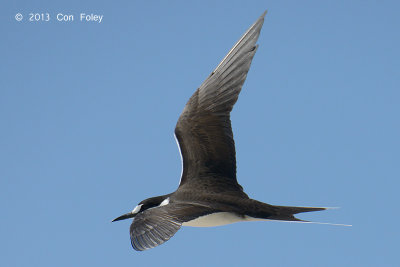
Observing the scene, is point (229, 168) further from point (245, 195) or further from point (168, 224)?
point (168, 224)

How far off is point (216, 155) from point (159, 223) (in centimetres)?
216

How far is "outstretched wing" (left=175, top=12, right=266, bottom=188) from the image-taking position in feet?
32.8

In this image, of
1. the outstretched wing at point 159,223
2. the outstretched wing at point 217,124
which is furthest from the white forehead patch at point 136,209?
the outstretched wing at point 159,223

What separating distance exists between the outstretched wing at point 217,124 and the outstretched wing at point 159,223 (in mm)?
1282

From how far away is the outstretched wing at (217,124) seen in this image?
998cm

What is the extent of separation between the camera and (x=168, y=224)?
809 centimetres

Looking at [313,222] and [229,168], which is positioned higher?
[229,168]

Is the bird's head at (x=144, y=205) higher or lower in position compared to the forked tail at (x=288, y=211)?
higher

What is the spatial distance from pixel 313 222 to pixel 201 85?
307 cm

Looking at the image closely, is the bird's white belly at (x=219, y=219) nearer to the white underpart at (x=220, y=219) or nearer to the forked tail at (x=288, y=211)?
the white underpart at (x=220, y=219)

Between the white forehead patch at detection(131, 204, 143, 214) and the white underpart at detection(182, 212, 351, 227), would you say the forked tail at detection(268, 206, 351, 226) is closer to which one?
the white underpart at detection(182, 212, 351, 227)

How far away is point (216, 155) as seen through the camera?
32.9 feet

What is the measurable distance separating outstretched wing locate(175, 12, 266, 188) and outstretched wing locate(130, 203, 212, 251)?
1282mm

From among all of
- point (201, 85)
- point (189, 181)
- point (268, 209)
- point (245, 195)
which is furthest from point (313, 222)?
point (201, 85)
